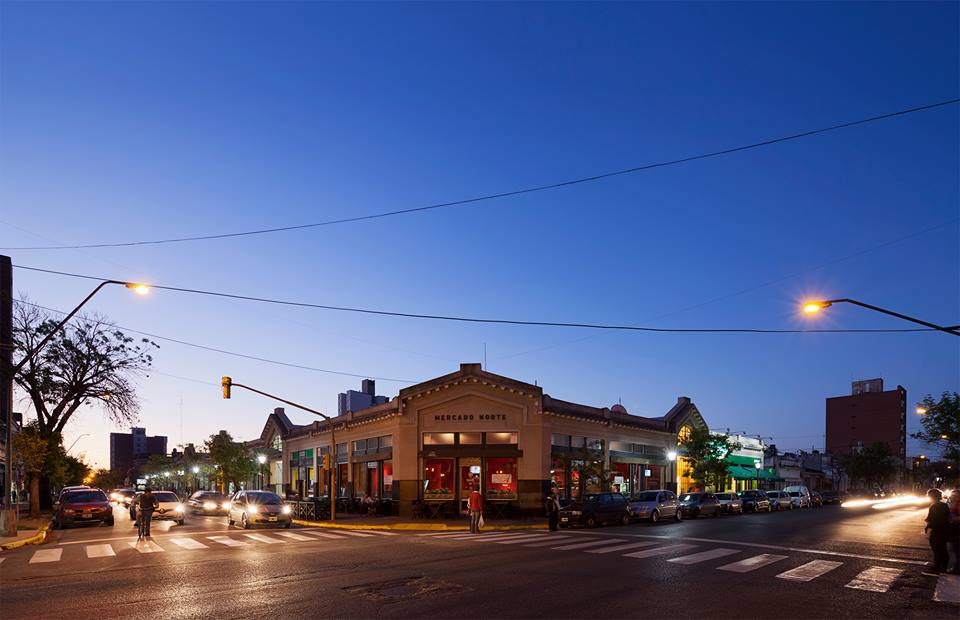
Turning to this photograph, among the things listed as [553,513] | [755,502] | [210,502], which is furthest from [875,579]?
[210,502]

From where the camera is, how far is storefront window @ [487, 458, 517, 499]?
1597 inches

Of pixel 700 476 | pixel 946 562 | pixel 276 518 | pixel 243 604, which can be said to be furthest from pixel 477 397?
pixel 243 604

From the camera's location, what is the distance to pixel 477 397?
41.8 m

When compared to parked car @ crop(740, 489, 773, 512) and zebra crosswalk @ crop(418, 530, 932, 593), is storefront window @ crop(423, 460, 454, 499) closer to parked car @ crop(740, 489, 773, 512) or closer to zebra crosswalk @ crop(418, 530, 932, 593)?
zebra crosswalk @ crop(418, 530, 932, 593)

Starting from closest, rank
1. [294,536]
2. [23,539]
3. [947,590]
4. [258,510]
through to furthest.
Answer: [947,590] → [23,539] → [294,536] → [258,510]

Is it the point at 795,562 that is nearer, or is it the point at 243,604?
the point at 243,604

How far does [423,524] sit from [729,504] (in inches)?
935

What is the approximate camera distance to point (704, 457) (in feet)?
186

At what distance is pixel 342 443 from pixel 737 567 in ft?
127

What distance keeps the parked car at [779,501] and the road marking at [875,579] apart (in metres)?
40.1

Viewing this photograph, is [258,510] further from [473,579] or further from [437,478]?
[473,579]

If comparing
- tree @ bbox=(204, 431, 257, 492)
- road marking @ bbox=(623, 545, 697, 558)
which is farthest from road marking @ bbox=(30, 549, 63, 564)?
tree @ bbox=(204, 431, 257, 492)

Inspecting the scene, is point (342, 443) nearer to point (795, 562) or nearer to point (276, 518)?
point (276, 518)

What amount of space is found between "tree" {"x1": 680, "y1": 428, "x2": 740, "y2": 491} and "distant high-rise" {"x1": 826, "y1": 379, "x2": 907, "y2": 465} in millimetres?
113671
